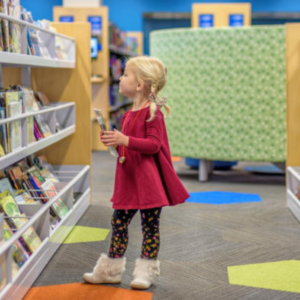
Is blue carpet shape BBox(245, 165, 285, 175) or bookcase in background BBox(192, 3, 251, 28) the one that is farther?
bookcase in background BBox(192, 3, 251, 28)

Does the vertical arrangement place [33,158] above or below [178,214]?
above

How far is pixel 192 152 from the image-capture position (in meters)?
4.79

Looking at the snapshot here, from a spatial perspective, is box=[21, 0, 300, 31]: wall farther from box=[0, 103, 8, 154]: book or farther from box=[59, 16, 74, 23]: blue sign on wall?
box=[0, 103, 8, 154]: book

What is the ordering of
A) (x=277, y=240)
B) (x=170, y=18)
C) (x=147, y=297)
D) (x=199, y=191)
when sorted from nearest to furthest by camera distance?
(x=147, y=297) → (x=277, y=240) → (x=199, y=191) → (x=170, y=18)

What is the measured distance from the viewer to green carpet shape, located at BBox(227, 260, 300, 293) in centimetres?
228

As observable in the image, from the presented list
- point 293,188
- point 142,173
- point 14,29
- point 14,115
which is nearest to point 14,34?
point 14,29

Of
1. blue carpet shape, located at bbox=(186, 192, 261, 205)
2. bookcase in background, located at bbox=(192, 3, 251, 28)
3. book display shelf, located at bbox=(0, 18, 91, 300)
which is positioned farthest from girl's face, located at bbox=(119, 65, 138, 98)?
bookcase in background, located at bbox=(192, 3, 251, 28)

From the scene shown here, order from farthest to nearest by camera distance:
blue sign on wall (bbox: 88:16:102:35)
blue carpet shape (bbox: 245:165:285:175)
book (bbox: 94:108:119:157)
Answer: blue sign on wall (bbox: 88:16:102:35), blue carpet shape (bbox: 245:165:285:175), book (bbox: 94:108:119:157)

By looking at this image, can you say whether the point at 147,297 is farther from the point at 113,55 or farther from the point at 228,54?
the point at 113,55

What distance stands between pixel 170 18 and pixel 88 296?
11291mm

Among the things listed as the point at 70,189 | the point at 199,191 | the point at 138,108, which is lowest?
the point at 199,191

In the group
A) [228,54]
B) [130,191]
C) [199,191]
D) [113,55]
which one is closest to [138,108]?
[130,191]

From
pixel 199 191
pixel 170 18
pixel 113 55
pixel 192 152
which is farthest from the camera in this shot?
pixel 170 18

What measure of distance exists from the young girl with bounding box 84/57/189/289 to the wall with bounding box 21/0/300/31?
9.95 meters
